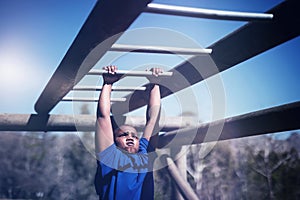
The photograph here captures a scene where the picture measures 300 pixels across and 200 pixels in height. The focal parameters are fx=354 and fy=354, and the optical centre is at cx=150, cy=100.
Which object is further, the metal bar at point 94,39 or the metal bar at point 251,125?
the metal bar at point 251,125

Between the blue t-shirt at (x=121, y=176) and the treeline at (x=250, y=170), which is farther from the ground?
the treeline at (x=250, y=170)

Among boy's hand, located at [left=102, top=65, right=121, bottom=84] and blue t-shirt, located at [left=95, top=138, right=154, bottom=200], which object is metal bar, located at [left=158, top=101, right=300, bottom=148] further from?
boy's hand, located at [left=102, top=65, right=121, bottom=84]

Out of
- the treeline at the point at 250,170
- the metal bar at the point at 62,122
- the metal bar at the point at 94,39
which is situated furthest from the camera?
the treeline at the point at 250,170

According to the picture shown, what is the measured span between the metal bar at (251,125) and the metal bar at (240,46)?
1.69 feet

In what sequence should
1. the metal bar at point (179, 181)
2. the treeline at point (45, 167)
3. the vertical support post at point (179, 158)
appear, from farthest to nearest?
the treeline at point (45, 167) < the vertical support post at point (179, 158) < the metal bar at point (179, 181)

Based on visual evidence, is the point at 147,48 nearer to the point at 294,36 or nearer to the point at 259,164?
the point at 294,36

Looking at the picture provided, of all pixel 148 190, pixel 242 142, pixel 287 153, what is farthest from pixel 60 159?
pixel 148 190

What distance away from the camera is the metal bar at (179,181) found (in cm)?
431

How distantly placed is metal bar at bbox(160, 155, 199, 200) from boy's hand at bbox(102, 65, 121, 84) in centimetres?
225

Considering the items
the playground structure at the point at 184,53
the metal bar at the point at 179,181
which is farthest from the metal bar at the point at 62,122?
the metal bar at the point at 179,181

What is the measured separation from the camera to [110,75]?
8.18 ft

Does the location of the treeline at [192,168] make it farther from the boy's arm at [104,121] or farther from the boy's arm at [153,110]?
the boy's arm at [104,121]

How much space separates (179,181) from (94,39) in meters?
3.00

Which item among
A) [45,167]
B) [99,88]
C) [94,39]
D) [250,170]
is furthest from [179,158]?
[45,167]
